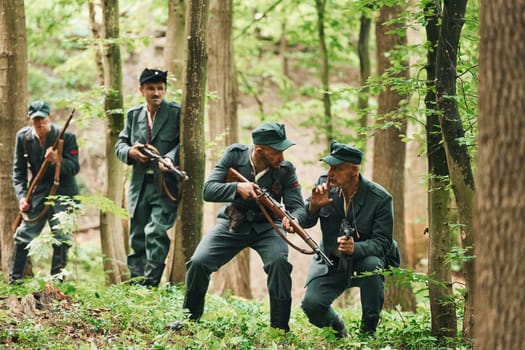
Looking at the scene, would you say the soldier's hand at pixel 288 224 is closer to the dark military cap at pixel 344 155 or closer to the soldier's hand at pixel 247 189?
the soldier's hand at pixel 247 189

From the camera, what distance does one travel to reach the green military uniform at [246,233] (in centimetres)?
716

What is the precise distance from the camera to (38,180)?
32.5 feet

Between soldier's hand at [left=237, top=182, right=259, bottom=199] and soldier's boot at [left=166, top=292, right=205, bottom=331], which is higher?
soldier's hand at [left=237, top=182, right=259, bottom=199]

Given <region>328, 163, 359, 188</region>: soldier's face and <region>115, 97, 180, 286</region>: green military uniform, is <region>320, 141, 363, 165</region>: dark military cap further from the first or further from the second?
<region>115, 97, 180, 286</region>: green military uniform

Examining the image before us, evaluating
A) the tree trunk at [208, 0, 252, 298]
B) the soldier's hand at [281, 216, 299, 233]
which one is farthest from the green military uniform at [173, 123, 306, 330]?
the tree trunk at [208, 0, 252, 298]

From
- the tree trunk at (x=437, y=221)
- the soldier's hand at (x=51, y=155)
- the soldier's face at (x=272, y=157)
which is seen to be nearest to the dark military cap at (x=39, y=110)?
the soldier's hand at (x=51, y=155)

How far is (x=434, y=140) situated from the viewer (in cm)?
767

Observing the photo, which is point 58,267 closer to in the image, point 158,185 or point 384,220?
point 158,185

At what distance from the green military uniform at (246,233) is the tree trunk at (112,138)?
3.05 meters

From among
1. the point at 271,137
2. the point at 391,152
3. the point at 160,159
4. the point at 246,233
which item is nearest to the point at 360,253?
the point at 246,233

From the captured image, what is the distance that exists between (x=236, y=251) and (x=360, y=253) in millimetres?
1198

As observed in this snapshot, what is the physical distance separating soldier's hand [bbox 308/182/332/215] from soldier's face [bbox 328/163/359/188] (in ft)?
0.31

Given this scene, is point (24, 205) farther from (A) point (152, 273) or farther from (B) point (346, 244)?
(B) point (346, 244)

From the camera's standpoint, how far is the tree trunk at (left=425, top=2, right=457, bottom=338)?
7.45m
